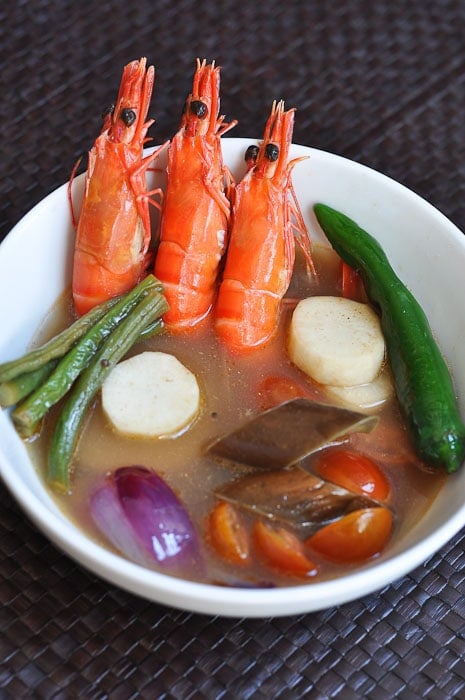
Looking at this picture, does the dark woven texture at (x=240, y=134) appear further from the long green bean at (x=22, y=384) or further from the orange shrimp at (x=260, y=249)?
the orange shrimp at (x=260, y=249)

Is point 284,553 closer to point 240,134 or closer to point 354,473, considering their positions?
point 354,473

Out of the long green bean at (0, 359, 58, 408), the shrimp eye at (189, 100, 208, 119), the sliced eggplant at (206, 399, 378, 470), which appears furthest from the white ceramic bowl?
the sliced eggplant at (206, 399, 378, 470)

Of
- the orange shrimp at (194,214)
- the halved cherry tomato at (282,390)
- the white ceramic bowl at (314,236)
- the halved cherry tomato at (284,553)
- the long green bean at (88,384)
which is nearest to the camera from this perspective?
the white ceramic bowl at (314,236)

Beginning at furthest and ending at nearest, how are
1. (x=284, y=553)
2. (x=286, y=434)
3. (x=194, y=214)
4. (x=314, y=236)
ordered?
1. (x=314, y=236)
2. (x=194, y=214)
3. (x=286, y=434)
4. (x=284, y=553)

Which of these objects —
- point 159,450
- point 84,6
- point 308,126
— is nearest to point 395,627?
point 159,450

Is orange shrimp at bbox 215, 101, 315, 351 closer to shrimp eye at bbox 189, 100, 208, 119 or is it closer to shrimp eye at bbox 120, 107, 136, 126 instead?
shrimp eye at bbox 189, 100, 208, 119

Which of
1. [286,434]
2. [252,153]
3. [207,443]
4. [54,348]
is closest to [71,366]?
[54,348]

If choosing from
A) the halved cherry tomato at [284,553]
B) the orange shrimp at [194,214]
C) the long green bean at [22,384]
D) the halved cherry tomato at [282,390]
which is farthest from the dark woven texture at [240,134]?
the orange shrimp at [194,214]
